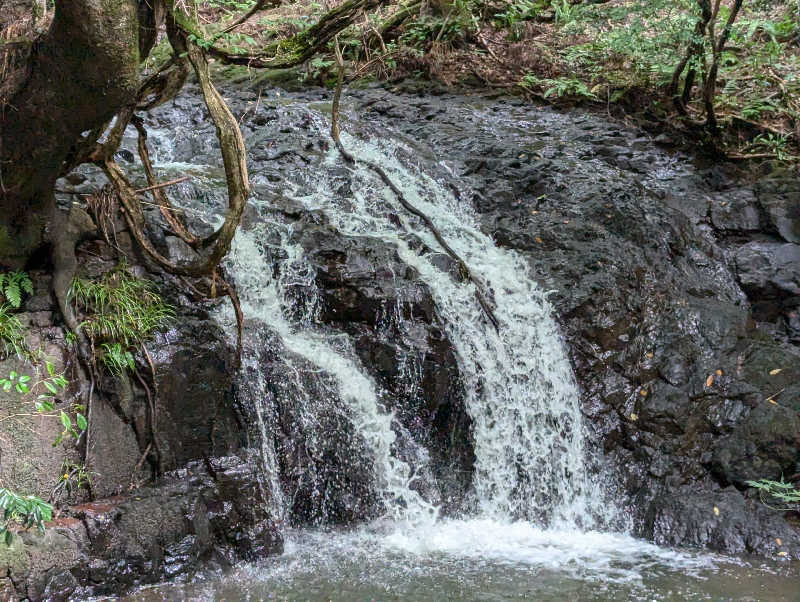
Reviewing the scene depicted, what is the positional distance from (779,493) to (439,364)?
288cm

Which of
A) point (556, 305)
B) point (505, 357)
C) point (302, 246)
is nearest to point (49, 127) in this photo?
point (302, 246)

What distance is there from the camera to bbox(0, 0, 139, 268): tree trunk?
364cm

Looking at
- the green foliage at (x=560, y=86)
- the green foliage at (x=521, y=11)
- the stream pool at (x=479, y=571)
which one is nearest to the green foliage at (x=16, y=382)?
the stream pool at (x=479, y=571)

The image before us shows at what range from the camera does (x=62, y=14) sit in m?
3.60

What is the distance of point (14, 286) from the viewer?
15.2 ft

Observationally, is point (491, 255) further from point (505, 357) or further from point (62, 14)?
point (62, 14)

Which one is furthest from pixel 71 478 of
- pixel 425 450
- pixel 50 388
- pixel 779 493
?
pixel 779 493

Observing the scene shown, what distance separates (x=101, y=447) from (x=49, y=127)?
6.95 feet

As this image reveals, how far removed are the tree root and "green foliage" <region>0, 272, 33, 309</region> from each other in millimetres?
2798

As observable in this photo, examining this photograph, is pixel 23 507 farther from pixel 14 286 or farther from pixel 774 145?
pixel 774 145

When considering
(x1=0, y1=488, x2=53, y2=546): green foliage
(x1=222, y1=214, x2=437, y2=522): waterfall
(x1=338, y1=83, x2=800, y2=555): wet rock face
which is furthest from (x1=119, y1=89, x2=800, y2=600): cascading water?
(x1=0, y1=488, x2=53, y2=546): green foliage

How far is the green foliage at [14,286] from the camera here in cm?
457

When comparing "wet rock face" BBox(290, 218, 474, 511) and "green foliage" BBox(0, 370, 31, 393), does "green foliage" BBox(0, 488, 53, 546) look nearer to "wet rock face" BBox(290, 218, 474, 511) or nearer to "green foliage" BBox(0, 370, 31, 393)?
"green foliage" BBox(0, 370, 31, 393)

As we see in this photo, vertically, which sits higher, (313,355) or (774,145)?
(774,145)
